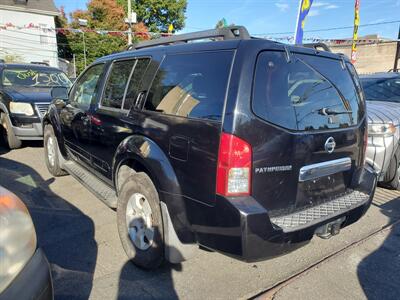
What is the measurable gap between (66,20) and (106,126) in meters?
40.0

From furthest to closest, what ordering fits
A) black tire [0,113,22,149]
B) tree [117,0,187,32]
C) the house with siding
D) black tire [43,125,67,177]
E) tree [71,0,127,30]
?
tree [117,0,187,32] < tree [71,0,127,30] < the house with siding < black tire [0,113,22,149] < black tire [43,125,67,177]

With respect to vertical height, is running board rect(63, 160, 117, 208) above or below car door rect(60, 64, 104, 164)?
below

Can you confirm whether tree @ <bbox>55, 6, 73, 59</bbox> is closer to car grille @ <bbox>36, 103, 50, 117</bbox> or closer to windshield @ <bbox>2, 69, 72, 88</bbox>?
windshield @ <bbox>2, 69, 72, 88</bbox>

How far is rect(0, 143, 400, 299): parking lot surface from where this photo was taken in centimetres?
277

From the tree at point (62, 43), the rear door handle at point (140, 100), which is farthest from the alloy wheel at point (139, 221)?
the tree at point (62, 43)

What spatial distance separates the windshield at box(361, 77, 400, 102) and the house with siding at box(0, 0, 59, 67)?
27.8 metres

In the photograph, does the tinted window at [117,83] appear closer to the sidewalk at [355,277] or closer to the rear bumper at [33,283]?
the rear bumper at [33,283]

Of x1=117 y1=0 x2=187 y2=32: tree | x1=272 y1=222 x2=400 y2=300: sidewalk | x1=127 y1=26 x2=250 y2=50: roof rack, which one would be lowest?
x1=272 y1=222 x2=400 y2=300: sidewalk

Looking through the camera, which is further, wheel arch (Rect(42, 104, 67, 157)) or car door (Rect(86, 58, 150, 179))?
wheel arch (Rect(42, 104, 67, 157))

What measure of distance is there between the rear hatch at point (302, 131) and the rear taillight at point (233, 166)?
0.06 m

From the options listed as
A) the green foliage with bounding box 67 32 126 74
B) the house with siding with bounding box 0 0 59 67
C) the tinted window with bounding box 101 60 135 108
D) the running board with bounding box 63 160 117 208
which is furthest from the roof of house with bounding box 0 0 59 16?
the tinted window with bounding box 101 60 135 108

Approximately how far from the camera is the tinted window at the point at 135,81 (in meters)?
3.15

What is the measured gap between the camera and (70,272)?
2.94 meters

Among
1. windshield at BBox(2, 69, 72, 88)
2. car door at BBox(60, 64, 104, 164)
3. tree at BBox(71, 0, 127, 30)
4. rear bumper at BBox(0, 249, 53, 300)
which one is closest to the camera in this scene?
rear bumper at BBox(0, 249, 53, 300)
